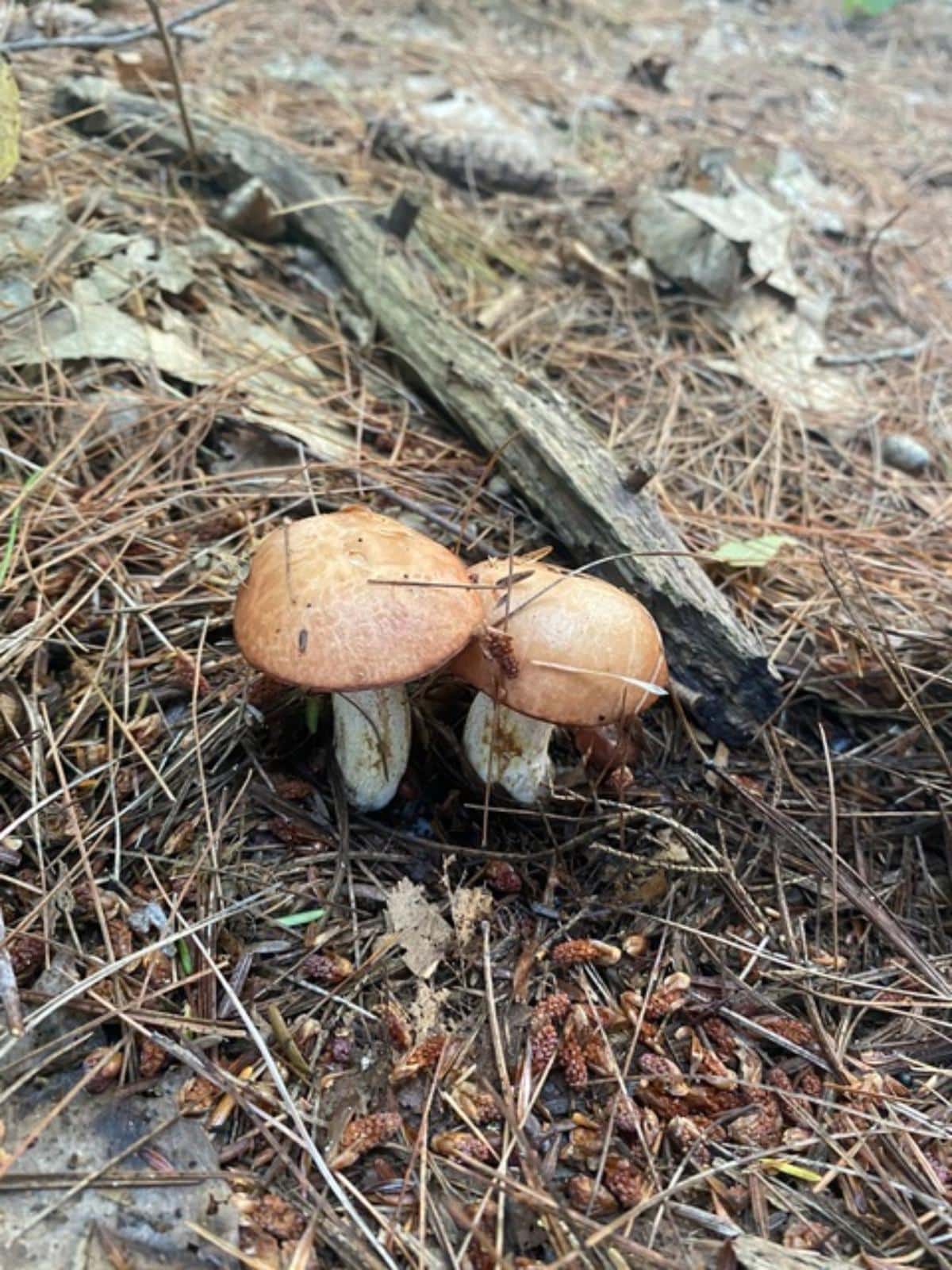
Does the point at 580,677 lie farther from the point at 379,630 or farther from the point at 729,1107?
the point at 729,1107

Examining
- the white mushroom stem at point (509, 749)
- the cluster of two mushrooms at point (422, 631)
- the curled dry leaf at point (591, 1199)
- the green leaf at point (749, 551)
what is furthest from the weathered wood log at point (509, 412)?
the curled dry leaf at point (591, 1199)

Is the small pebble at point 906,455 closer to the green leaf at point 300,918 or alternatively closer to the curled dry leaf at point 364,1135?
the green leaf at point 300,918

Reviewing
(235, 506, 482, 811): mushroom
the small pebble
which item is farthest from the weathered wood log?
the small pebble

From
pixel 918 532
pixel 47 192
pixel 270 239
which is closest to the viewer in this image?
pixel 918 532

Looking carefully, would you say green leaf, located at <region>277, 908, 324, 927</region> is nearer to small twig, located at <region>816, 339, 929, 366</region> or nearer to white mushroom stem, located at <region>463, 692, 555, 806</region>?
white mushroom stem, located at <region>463, 692, 555, 806</region>

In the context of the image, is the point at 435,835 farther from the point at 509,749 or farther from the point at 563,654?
the point at 563,654

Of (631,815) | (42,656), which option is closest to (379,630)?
(631,815)

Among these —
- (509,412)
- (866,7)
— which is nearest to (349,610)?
(509,412)
